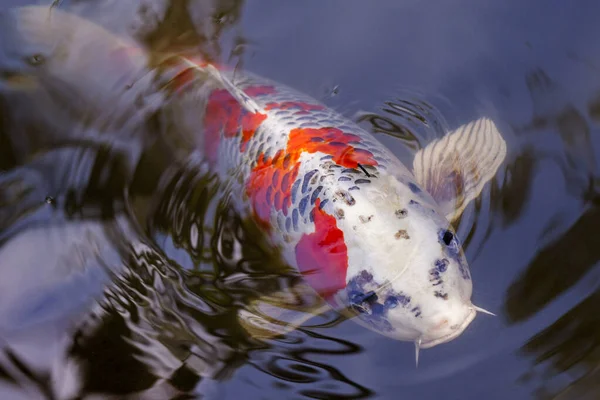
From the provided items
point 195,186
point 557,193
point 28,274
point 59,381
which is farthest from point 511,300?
→ point 28,274

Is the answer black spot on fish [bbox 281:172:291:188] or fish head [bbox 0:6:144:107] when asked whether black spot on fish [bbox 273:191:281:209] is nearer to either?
black spot on fish [bbox 281:172:291:188]

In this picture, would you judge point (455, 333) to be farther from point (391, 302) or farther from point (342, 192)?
A: point (342, 192)

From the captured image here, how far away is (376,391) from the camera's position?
225cm

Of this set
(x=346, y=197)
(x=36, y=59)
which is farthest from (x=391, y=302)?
(x=36, y=59)

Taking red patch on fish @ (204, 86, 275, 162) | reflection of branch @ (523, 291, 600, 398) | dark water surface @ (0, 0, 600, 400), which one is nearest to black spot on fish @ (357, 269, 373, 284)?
dark water surface @ (0, 0, 600, 400)

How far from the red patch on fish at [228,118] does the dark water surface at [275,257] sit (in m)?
0.16

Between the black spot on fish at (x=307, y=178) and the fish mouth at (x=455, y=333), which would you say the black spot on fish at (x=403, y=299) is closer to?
the fish mouth at (x=455, y=333)

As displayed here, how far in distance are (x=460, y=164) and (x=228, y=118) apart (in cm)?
101

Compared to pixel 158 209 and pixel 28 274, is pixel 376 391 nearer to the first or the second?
pixel 158 209

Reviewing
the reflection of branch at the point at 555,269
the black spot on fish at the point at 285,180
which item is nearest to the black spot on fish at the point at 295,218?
the black spot on fish at the point at 285,180

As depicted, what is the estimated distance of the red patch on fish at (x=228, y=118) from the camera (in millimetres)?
2623

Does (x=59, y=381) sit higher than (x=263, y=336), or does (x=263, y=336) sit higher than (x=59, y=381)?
(x=263, y=336)

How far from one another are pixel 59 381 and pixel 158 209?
83 centimetres

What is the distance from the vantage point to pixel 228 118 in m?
2.73
